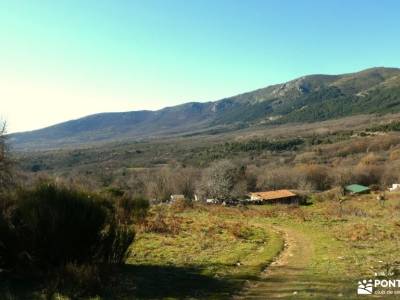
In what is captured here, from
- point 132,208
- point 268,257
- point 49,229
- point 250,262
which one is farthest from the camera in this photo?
point 132,208

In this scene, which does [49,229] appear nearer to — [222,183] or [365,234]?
[365,234]

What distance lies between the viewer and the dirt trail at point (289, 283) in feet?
36.0

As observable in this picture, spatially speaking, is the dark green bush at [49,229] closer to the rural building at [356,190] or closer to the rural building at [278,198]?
the rural building at [278,198]

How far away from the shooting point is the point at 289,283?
1230 cm

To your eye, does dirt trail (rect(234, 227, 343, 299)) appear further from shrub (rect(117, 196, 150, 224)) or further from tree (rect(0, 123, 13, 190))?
shrub (rect(117, 196, 150, 224))

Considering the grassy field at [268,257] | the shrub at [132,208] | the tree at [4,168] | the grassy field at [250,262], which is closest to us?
the grassy field at [250,262]

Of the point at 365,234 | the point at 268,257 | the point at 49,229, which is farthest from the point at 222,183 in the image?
the point at 49,229

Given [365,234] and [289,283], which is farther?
[365,234]

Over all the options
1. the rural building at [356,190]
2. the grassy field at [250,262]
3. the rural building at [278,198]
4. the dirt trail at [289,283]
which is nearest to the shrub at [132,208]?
the grassy field at [250,262]

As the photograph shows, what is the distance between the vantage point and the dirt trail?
432 inches

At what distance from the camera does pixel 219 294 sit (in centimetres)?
1133

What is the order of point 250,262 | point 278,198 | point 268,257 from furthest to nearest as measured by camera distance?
point 278,198 → point 268,257 → point 250,262

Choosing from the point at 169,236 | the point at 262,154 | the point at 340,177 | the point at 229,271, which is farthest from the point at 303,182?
the point at 229,271

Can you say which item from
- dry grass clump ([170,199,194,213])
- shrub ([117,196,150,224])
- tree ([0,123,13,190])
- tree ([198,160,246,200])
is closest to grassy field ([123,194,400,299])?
shrub ([117,196,150,224])
